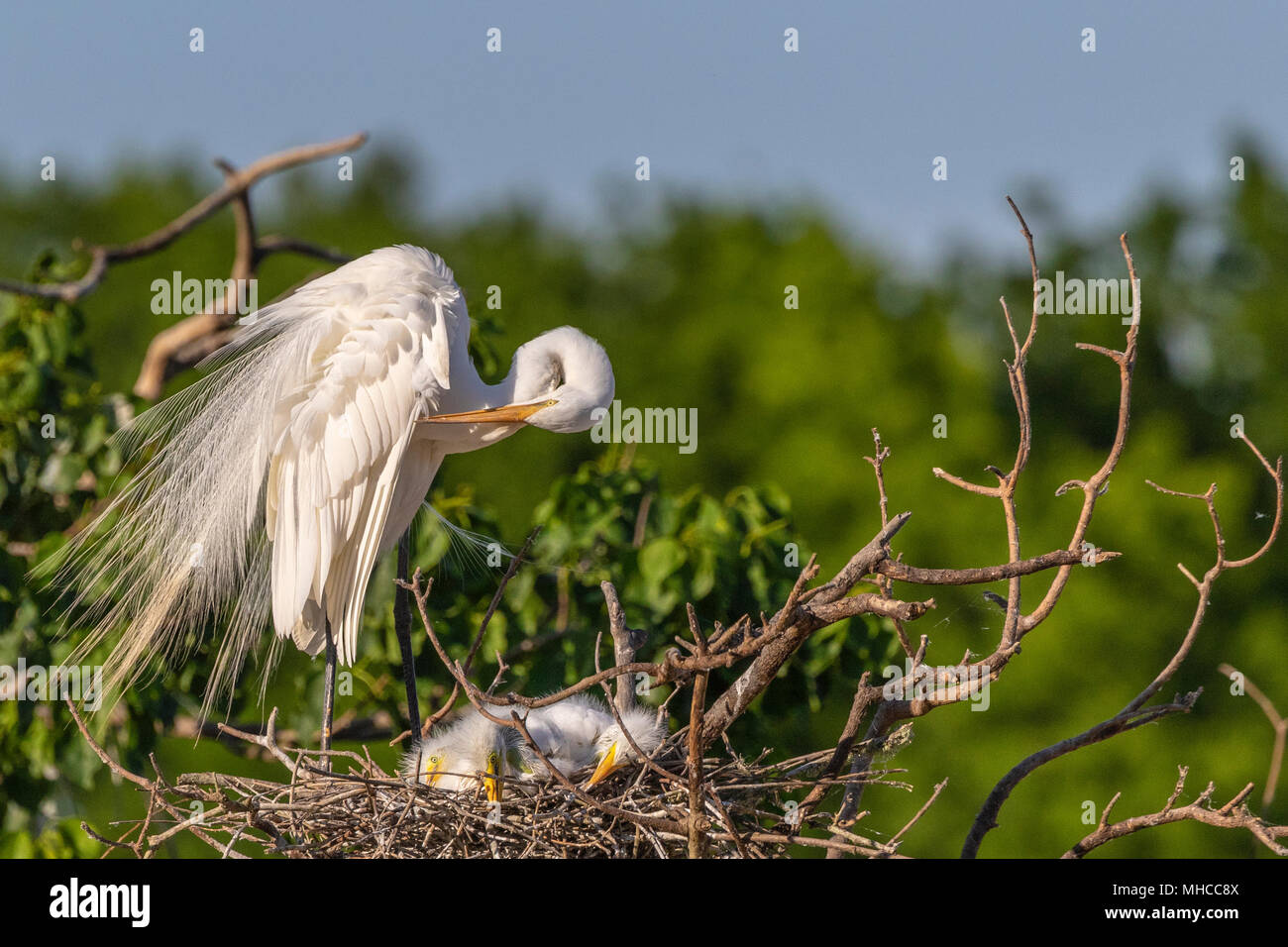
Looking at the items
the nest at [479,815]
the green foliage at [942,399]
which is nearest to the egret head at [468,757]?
the nest at [479,815]

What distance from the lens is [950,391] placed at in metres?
19.2

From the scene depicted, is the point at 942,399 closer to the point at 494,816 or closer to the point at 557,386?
the point at 557,386

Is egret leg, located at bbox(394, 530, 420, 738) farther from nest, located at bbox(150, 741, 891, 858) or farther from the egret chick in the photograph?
nest, located at bbox(150, 741, 891, 858)

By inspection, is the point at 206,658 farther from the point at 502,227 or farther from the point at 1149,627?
the point at 502,227

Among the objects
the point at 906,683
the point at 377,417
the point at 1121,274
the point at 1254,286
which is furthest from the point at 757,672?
the point at 1254,286

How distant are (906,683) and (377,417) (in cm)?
171

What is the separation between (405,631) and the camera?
421cm

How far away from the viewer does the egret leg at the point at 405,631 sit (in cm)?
402

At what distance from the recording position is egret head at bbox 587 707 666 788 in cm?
326

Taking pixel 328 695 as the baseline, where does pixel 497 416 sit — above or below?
above

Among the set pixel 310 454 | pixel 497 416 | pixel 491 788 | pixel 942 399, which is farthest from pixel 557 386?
pixel 942 399

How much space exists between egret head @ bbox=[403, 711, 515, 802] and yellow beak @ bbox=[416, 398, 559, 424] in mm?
766

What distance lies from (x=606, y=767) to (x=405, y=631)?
114 centimetres
